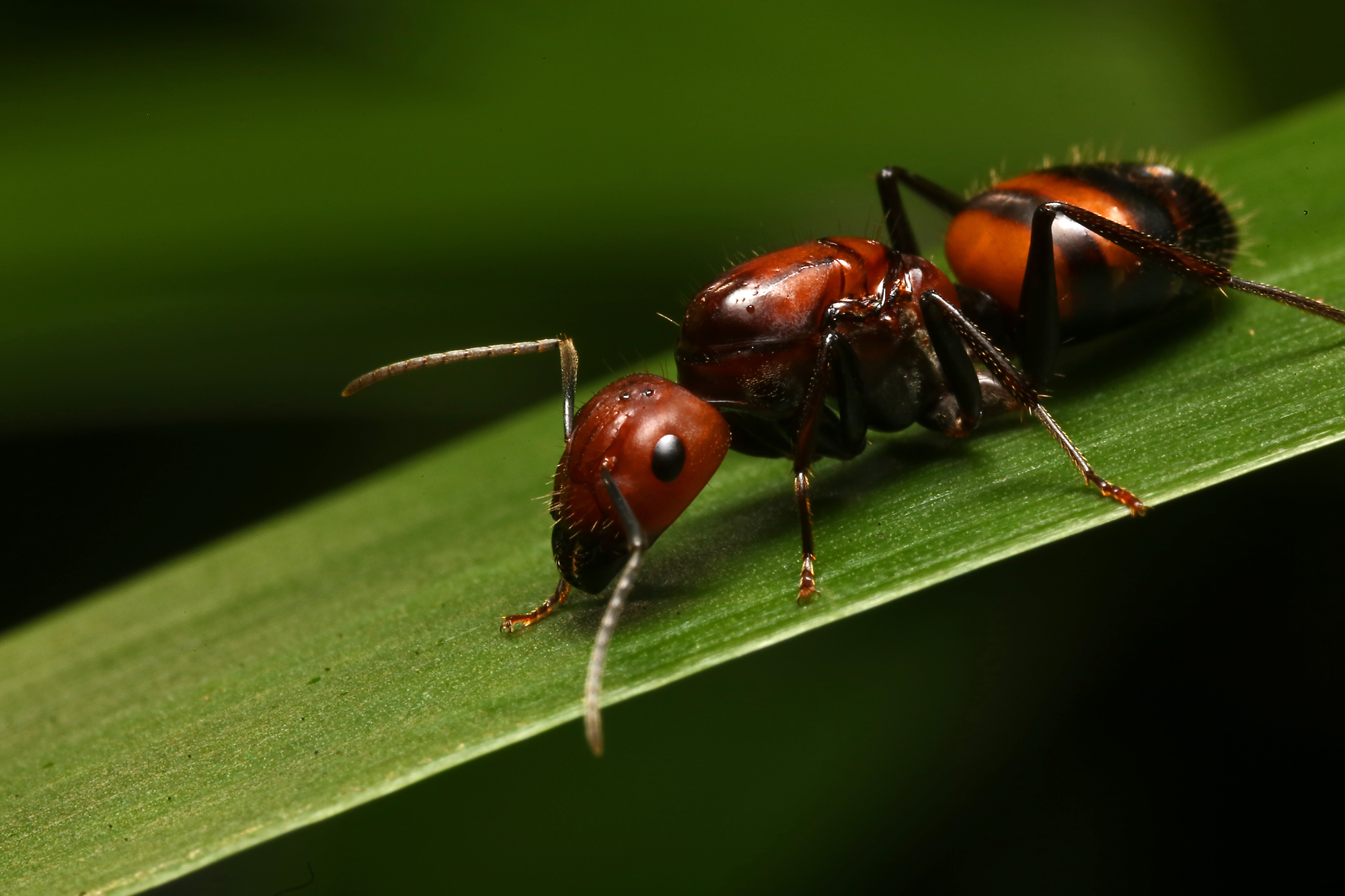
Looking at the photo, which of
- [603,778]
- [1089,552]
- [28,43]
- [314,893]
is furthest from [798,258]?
[28,43]

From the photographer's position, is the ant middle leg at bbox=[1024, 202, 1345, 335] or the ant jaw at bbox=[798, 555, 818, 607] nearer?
the ant jaw at bbox=[798, 555, 818, 607]

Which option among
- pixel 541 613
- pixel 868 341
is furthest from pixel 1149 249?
pixel 541 613

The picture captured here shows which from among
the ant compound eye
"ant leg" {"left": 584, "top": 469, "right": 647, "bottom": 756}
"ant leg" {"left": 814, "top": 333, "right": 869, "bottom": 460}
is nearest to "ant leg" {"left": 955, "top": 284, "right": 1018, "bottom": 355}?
"ant leg" {"left": 814, "top": 333, "right": 869, "bottom": 460}

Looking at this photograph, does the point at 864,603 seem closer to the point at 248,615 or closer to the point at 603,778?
the point at 603,778

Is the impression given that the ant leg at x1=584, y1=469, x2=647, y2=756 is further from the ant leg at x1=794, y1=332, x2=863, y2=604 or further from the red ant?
the ant leg at x1=794, y1=332, x2=863, y2=604

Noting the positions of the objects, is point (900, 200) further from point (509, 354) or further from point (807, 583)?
point (807, 583)

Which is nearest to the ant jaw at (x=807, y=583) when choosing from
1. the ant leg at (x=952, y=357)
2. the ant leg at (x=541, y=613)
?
the ant leg at (x=541, y=613)
